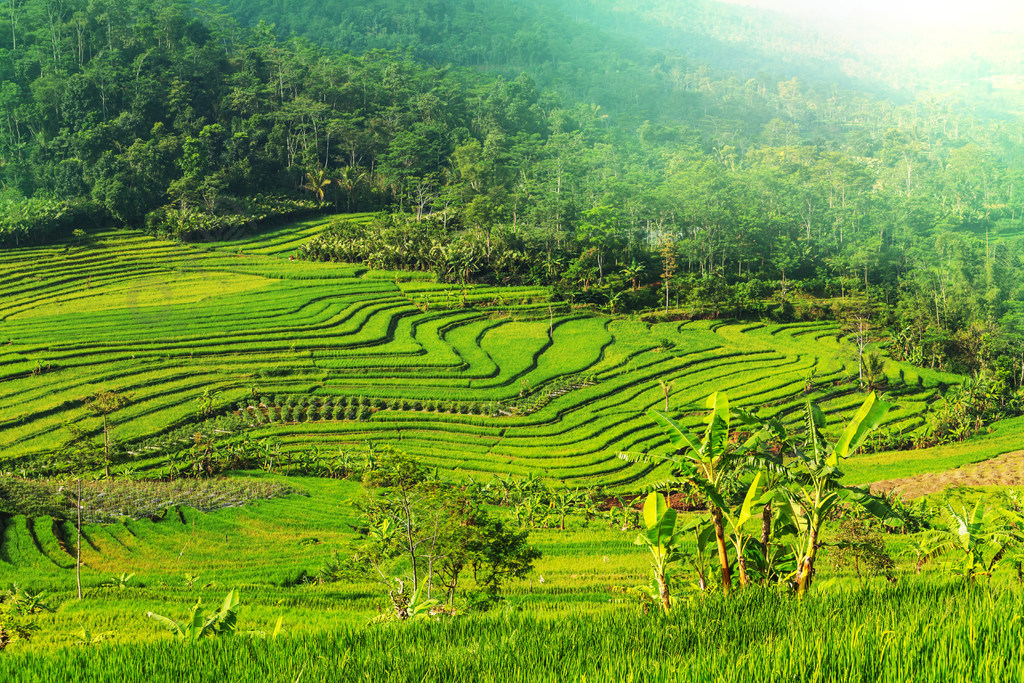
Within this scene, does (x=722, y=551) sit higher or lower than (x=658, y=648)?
lower

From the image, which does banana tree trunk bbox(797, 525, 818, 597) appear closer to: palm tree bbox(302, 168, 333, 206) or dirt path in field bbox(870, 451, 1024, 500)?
dirt path in field bbox(870, 451, 1024, 500)

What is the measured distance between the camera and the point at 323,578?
531 inches

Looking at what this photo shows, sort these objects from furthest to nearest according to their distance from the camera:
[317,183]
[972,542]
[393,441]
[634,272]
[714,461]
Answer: [317,183]
[634,272]
[393,441]
[972,542]
[714,461]

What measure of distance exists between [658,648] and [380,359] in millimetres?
29842

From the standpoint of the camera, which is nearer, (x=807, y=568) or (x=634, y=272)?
(x=807, y=568)

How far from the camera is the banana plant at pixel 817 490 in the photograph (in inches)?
141

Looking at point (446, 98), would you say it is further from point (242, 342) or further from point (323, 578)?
point (323, 578)

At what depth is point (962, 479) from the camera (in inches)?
840

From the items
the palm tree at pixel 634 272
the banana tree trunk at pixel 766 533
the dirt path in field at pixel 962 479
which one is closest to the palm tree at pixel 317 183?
the palm tree at pixel 634 272

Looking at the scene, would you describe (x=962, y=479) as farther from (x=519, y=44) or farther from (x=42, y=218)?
(x=519, y=44)

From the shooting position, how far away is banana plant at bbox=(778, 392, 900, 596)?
3.58 metres

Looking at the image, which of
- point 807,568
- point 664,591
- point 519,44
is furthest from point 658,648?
point 519,44

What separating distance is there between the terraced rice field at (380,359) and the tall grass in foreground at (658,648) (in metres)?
20.3

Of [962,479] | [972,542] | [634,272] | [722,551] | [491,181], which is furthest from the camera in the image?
[491,181]
